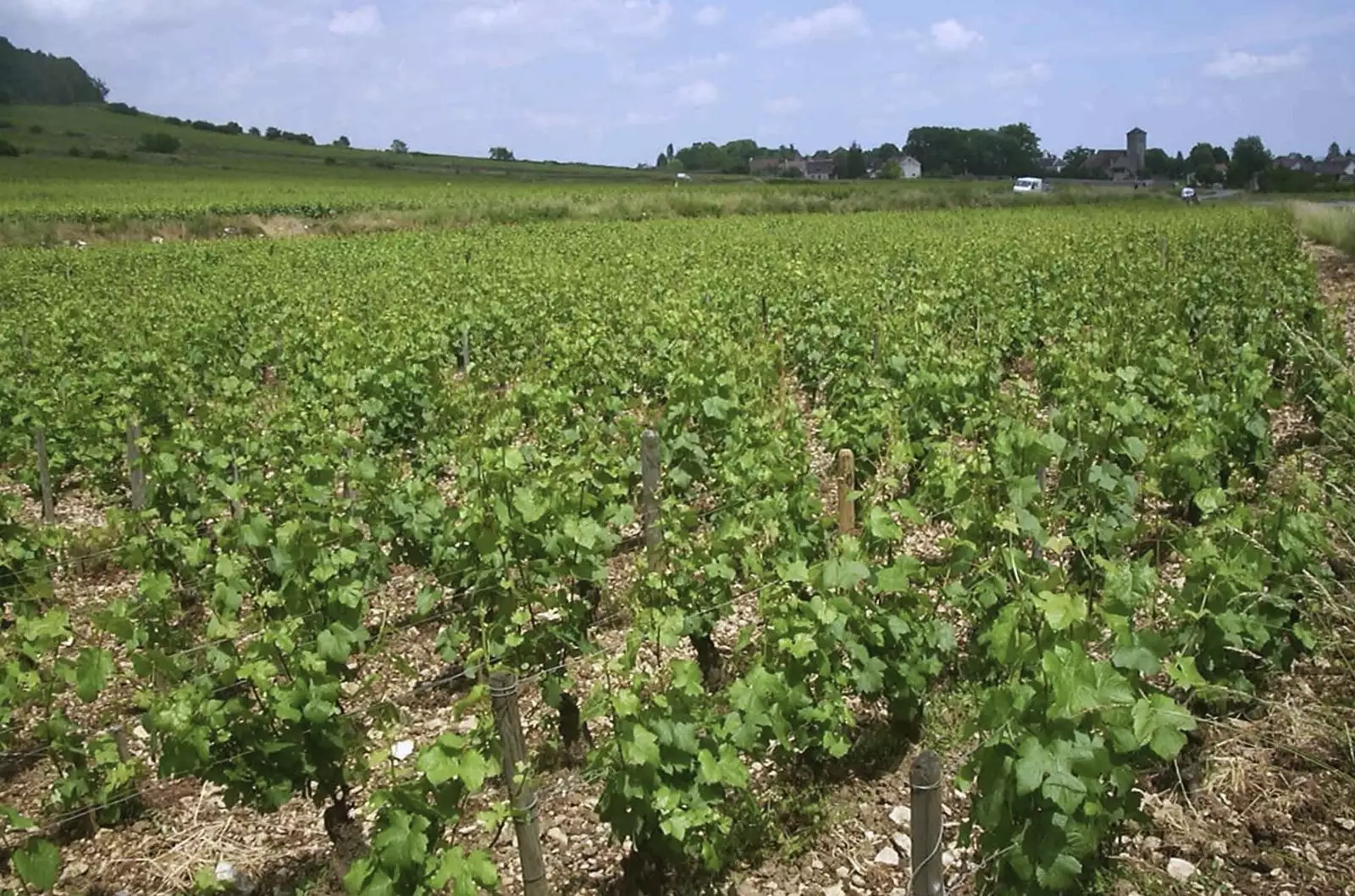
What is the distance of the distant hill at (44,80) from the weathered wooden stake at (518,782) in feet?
600

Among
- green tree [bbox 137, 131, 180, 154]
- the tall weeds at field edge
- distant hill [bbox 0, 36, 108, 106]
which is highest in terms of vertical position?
distant hill [bbox 0, 36, 108, 106]

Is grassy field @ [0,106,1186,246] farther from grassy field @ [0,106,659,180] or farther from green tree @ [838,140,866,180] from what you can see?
green tree @ [838,140,866,180]

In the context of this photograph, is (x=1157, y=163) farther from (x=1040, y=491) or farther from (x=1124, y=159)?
(x=1040, y=491)

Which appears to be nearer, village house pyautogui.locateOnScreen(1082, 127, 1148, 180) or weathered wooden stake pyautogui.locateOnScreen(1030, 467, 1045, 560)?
weathered wooden stake pyautogui.locateOnScreen(1030, 467, 1045, 560)

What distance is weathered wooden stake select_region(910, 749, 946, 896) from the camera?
3.00 meters

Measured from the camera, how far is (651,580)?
17.1 ft

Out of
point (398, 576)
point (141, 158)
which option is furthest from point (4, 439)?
point (141, 158)

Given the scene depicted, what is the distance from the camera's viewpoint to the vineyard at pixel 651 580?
379 cm

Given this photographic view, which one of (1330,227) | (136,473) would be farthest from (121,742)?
(1330,227)

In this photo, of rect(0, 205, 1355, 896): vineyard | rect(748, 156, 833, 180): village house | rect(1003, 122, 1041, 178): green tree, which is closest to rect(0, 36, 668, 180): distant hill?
rect(748, 156, 833, 180): village house

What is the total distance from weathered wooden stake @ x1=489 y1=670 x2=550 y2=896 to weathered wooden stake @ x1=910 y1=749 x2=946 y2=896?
140cm

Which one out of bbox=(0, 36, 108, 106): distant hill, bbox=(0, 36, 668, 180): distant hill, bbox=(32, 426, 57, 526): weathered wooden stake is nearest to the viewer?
bbox=(32, 426, 57, 526): weathered wooden stake

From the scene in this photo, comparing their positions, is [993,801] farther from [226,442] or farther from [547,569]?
[226,442]

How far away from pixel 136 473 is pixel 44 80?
643ft
